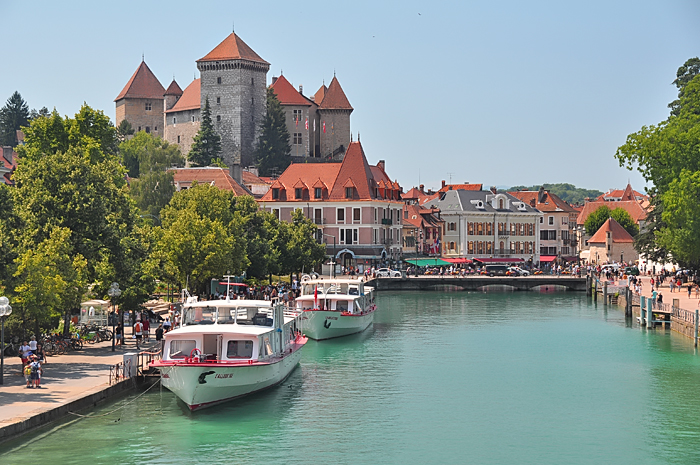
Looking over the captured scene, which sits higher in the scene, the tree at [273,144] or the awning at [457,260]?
the tree at [273,144]

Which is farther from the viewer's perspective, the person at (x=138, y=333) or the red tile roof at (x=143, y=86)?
the red tile roof at (x=143, y=86)

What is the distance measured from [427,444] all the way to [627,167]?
49.0m

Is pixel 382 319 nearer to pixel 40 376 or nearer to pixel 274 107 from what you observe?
pixel 40 376

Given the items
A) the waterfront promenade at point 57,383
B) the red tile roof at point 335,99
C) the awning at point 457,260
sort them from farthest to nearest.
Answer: the red tile roof at point 335,99 → the awning at point 457,260 → the waterfront promenade at point 57,383

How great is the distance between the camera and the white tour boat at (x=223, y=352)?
3462cm

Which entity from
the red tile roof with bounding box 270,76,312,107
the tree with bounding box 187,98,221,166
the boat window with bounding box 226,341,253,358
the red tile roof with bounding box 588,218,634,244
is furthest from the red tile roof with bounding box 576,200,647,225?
the boat window with bounding box 226,341,253,358

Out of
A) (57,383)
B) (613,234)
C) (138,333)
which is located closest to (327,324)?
(138,333)

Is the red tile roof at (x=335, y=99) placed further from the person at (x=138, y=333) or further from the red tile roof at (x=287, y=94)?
the person at (x=138, y=333)

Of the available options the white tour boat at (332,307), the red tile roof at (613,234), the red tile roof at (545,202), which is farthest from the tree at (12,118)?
the white tour boat at (332,307)

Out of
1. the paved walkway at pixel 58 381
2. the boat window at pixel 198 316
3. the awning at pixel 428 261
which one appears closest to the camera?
the paved walkway at pixel 58 381

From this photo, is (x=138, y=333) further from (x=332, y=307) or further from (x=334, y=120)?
(x=334, y=120)

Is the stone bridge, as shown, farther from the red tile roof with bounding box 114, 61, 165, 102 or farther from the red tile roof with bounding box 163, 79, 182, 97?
the red tile roof with bounding box 114, 61, 165, 102

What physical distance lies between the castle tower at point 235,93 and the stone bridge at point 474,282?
61.5 m

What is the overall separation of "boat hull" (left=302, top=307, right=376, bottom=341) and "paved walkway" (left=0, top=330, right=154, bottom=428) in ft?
52.8
